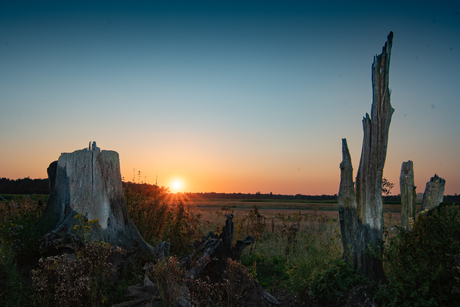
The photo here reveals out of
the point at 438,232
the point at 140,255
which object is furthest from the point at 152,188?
the point at 438,232

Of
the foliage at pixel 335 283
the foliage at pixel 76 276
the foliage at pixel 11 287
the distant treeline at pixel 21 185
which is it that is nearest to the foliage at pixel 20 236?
the foliage at pixel 11 287

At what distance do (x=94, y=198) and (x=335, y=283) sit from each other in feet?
16.3

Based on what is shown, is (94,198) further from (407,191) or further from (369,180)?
(407,191)

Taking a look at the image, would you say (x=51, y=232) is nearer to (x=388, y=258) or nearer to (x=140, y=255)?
(x=140, y=255)

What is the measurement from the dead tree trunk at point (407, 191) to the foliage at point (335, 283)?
8.38 feet

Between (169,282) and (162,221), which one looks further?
(162,221)

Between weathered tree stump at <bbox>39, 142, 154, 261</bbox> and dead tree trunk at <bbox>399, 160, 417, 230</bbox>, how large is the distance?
5.79 m

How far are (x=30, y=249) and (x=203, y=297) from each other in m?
3.51

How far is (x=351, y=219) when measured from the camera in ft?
17.9

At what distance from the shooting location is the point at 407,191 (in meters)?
6.76

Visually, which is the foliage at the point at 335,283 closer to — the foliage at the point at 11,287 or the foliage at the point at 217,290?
the foliage at the point at 217,290

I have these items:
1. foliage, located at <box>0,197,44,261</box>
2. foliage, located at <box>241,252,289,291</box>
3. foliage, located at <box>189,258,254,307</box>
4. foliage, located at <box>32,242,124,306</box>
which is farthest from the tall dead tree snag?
foliage, located at <box>0,197,44,261</box>

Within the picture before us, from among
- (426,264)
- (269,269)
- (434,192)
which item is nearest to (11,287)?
(269,269)

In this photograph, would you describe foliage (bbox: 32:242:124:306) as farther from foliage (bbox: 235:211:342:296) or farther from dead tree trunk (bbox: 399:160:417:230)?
dead tree trunk (bbox: 399:160:417:230)
